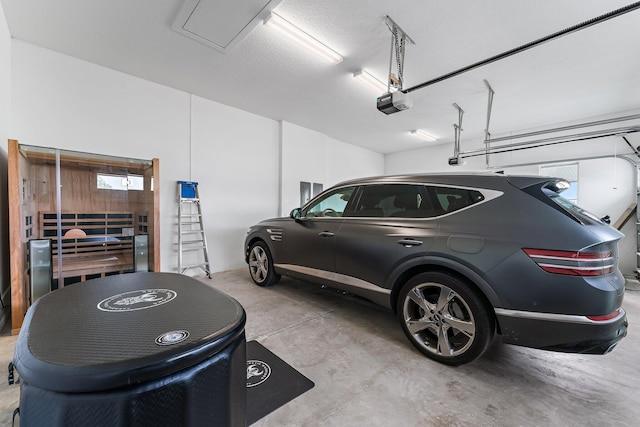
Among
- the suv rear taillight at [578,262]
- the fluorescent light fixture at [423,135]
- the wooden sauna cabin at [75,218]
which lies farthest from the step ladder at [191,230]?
the fluorescent light fixture at [423,135]

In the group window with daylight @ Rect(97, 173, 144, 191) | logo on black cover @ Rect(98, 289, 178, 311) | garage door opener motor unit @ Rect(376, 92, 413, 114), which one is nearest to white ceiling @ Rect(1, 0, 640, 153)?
garage door opener motor unit @ Rect(376, 92, 413, 114)

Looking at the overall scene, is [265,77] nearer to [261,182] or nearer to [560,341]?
[261,182]

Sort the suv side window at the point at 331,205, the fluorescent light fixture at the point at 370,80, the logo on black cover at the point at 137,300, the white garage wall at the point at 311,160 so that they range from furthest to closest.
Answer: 1. the white garage wall at the point at 311,160
2. the fluorescent light fixture at the point at 370,80
3. the suv side window at the point at 331,205
4. the logo on black cover at the point at 137,300

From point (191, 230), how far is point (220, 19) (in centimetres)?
320

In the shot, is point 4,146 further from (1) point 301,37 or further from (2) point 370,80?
(2) point 370,80

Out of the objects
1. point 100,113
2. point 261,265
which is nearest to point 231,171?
point 100,113

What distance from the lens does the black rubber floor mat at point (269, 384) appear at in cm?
154

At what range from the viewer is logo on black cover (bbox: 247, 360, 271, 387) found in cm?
175

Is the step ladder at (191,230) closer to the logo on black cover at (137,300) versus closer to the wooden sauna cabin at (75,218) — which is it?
the wooden sauna cabin at (75,218)

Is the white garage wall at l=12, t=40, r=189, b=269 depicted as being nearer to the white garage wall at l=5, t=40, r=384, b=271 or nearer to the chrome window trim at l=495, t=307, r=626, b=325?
Answer: the white garage wall at l=5, t=40, r=384, b=271

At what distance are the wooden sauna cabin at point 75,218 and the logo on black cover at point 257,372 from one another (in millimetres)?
2357

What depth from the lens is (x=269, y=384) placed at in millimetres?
1731

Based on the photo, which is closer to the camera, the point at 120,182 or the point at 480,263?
the point at 480,263

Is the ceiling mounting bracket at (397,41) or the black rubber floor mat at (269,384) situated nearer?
the black rubber floor mat at (269,384)
